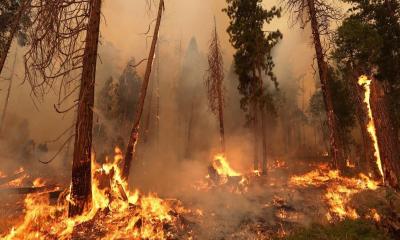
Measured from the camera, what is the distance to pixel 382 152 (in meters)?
10.2

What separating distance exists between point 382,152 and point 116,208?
889 centimetres

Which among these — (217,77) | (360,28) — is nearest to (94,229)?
(217,77)

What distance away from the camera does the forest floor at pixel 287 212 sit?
7203 millimetres

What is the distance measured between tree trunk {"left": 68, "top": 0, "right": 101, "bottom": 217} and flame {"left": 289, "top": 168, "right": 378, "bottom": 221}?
658cm

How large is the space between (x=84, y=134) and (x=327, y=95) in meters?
10.5

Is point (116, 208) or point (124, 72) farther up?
point (124, 72)

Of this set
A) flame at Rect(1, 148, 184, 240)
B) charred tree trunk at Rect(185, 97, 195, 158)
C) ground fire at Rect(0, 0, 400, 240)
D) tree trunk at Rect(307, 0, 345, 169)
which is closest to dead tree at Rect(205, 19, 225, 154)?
ground fire at Rect(0, 0, 400, 240)

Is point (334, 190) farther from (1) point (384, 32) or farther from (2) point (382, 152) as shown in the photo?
(1) point (384, 32)

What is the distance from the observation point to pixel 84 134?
7023mm

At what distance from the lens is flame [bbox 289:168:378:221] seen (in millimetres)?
8609

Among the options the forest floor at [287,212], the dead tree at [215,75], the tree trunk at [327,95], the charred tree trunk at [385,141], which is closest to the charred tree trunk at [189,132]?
the dead tree at [215,75]

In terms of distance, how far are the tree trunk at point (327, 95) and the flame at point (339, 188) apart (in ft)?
2.41

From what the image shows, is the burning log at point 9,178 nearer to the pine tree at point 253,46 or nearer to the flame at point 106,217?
the flame at point 106,217

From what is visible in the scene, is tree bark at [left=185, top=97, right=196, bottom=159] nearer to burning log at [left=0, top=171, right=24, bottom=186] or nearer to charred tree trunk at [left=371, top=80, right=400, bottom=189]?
burning log at [left=0, top=171, right=24, bottom=186]
